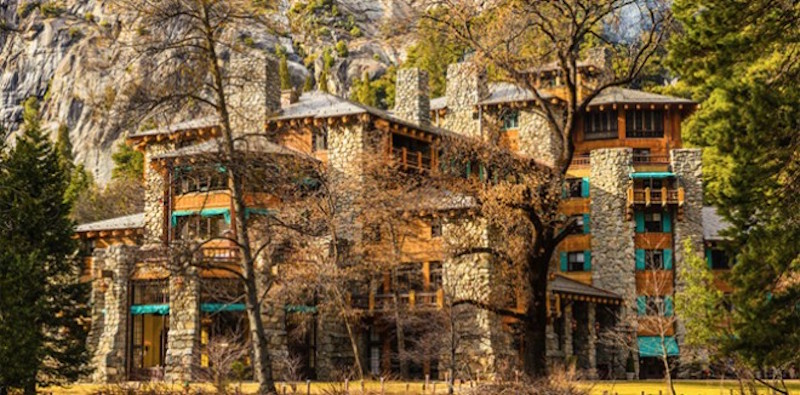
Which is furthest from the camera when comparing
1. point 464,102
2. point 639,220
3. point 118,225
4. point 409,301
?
point 464,102

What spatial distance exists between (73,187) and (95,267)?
34.4 meters

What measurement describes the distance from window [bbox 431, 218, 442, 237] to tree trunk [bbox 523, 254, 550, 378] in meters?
20.9

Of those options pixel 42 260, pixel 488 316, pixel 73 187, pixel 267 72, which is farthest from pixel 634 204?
pixel 73 187

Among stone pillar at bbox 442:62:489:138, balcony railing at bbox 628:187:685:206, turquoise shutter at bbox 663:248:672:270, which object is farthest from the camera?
stone pillar at bbox 442:62:489:138

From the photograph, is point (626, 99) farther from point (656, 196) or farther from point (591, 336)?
point (591, 336)

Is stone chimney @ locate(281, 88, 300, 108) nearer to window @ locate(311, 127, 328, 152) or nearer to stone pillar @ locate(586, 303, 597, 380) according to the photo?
window @ locate(311, 127, 328, 152)

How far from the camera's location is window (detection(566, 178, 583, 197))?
57344 mm

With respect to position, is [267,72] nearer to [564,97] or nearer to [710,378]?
[564,97]

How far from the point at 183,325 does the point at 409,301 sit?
380 inches

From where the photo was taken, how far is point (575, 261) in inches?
2235

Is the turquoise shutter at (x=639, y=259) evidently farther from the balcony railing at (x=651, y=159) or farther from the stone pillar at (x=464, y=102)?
the stone pillar at (x=464, y=102)

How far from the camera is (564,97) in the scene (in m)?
60.3

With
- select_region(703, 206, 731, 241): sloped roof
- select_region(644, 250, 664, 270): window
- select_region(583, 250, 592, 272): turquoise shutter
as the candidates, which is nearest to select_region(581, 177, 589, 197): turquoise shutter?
select_region(583, 250, 592, 272): turquoise shutter

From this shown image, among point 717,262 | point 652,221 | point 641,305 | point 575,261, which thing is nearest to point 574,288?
point 641,305
